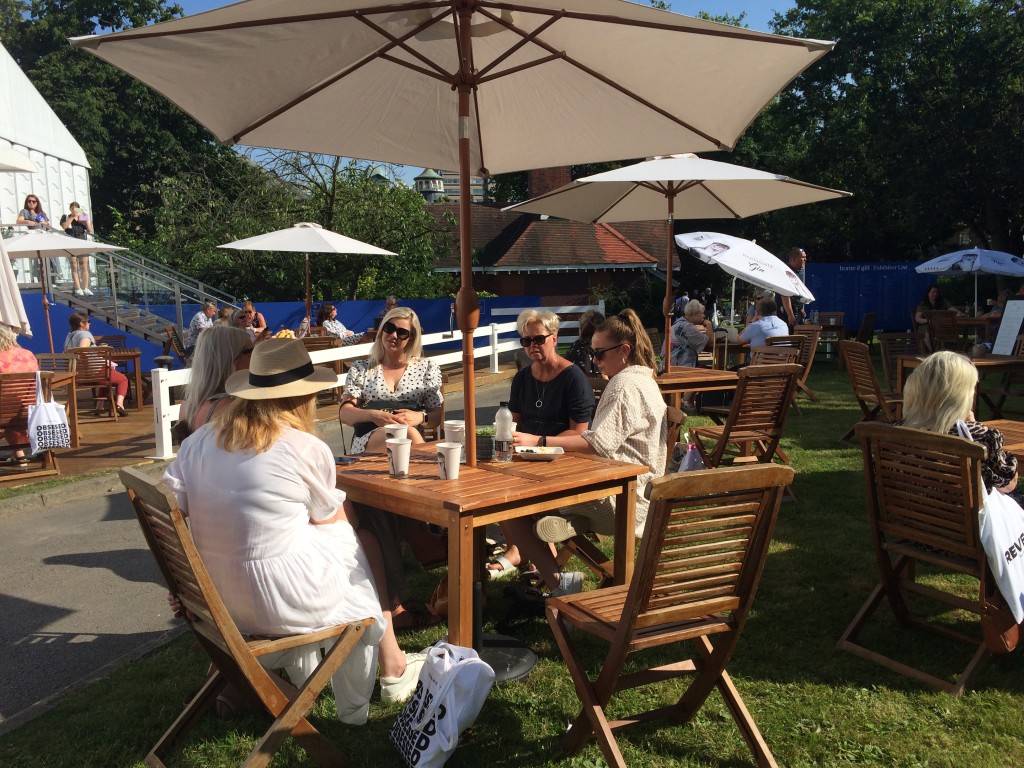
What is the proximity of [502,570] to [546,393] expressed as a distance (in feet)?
3.47

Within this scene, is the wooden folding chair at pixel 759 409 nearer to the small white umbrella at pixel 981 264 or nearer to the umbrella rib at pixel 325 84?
the umbrella rib at pixel 325 84

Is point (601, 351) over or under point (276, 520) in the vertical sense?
over

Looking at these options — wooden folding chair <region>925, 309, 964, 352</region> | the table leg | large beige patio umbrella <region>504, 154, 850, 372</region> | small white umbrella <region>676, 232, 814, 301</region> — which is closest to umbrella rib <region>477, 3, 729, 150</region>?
the table leg

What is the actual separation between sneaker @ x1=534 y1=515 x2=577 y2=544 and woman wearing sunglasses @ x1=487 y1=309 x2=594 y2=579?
29.3 inches

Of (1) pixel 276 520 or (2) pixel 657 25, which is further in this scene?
(2) pixel 657 25

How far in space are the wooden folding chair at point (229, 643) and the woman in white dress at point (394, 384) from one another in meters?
2.19

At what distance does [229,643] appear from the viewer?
8.55ft

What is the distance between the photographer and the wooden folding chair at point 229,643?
2584 millimetres

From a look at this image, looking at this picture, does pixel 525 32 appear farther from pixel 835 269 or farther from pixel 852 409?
pixel 835 269

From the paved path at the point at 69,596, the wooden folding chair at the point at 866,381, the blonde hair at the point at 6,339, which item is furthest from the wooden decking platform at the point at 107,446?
the wooden folding chair at the point at 866,381

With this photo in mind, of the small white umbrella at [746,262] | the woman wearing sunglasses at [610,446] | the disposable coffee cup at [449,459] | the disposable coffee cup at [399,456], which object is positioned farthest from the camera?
the small white umbrella at [746,262]

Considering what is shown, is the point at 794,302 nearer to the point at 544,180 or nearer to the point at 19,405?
the point at 19,405

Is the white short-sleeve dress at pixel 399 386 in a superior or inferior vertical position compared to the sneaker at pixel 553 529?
superior

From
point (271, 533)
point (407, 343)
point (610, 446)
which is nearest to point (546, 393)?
point (610, 446)
